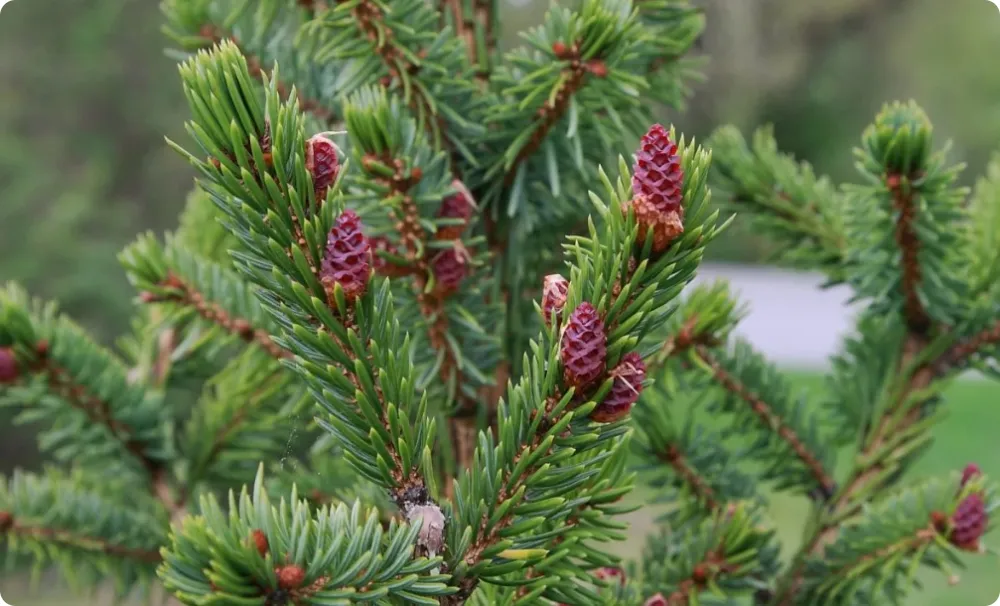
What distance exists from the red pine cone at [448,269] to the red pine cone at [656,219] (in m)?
0.17

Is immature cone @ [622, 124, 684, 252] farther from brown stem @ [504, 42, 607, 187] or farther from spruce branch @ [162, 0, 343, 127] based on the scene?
spruce branch @ [162, 0, 343, 127]

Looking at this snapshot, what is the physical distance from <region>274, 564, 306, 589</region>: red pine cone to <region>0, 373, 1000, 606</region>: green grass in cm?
166

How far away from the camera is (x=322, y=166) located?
28 centimetres

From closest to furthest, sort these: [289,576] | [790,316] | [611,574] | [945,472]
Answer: [289,576], [611,574], [945,472], [790,316]

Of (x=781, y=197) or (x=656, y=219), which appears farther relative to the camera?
(x=781, y=197)

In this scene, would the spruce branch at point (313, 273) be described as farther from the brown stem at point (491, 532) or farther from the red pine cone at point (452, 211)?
the red pine cone at point (452, 211)

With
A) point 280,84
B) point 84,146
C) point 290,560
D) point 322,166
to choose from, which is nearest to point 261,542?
point 290,560

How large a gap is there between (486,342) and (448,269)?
0.19 ft

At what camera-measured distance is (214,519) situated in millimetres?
246

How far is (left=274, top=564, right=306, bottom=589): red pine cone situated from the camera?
240 millimetres

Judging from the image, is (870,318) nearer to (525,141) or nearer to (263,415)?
(525,141)

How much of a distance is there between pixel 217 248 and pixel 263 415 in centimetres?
14

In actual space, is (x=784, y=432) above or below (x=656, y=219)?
above

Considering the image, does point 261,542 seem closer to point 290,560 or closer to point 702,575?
point 290,560
